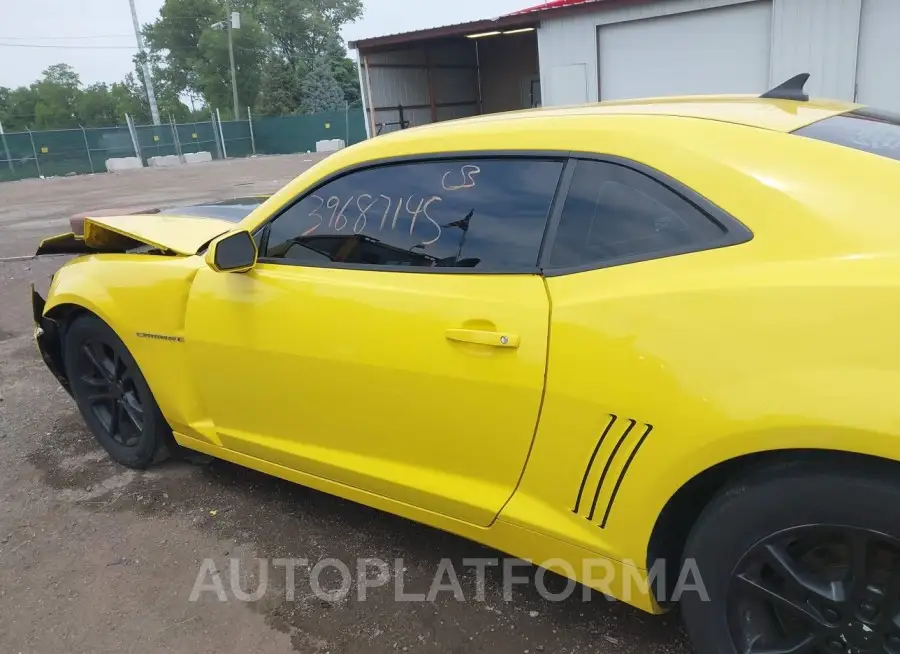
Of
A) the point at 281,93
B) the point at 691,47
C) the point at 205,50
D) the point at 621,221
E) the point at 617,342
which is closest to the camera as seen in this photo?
the point at 617,342

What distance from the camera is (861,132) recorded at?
80.9 inches

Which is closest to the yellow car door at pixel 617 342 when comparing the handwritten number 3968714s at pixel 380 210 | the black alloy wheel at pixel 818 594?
the black alloy wheel at pixel 818 594

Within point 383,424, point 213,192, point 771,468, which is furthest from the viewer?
point 213,192

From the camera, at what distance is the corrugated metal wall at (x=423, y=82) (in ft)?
46.2

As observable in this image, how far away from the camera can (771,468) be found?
5.47 ft

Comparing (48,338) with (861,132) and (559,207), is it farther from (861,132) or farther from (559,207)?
(861,132)

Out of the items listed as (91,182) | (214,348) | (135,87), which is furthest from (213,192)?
(135,87)

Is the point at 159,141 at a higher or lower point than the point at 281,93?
lower

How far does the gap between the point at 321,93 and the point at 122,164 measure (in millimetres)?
20529

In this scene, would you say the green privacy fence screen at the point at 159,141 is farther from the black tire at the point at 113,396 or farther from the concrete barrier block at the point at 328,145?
the black tire at the point at 113,396

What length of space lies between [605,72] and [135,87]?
68529 millimetres

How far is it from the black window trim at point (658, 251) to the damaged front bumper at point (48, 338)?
2879 mm

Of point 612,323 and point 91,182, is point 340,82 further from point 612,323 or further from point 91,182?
point 612,323

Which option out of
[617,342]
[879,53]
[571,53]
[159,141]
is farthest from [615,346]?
[159,141]
